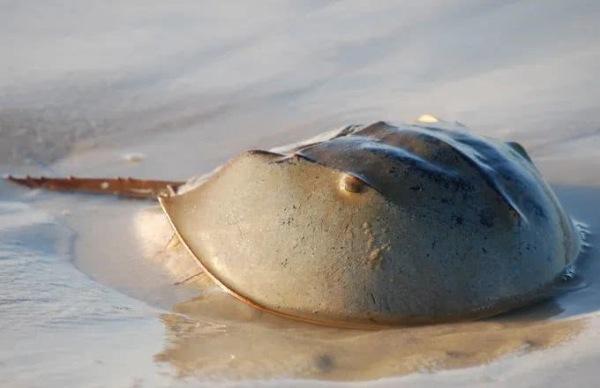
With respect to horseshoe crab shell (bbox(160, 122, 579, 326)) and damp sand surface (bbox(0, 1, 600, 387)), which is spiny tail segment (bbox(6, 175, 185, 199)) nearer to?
damp sand surface (bbox(0, 1, 600, 387))

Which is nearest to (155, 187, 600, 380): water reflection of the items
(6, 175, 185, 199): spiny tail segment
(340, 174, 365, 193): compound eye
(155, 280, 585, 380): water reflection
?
(155, 280, 585, 380): water reflection

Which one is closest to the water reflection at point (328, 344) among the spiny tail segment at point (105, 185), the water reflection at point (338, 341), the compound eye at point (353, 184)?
the water reflection at point (338, 341)

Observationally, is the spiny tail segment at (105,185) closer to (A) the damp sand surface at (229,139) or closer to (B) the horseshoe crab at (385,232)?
(A) the damp sand surface at (229,139)

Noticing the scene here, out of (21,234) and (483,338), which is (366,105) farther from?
(483,338)

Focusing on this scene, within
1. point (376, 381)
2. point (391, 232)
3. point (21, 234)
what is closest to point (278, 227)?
point (391, 232)

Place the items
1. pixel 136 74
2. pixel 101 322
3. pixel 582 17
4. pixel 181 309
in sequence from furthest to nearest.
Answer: pixel 582 17, pixel 136 74, pixel 181 309, pixel 101 322

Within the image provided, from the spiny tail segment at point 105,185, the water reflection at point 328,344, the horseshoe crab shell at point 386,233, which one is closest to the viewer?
the water reflection at point 328,344

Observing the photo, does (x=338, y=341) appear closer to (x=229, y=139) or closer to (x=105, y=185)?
(x=105, y=185)
